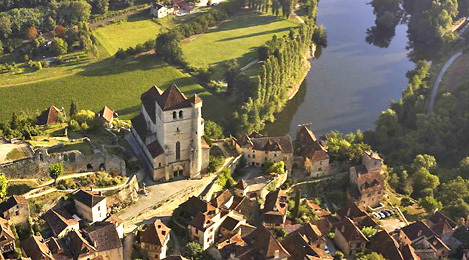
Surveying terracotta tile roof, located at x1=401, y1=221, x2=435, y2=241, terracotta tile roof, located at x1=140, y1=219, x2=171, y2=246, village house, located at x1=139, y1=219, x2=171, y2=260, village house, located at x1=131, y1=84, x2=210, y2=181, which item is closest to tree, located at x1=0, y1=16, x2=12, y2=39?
village house, located at x1=131, y1=84, x2=210, y2=181

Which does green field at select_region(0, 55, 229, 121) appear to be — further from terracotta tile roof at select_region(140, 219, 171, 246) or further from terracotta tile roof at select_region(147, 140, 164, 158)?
terracotta tile roof at select_region(140, 219, 171, 246)

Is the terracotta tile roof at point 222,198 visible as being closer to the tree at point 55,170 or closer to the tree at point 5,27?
the tree at point 55,170

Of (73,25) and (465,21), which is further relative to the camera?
(465,21)

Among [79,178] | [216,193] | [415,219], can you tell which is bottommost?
[415,219]

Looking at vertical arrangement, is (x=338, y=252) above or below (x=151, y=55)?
below

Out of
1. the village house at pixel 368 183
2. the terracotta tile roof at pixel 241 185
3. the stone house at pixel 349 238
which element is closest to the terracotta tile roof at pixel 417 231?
the stone house at pixel 349 238

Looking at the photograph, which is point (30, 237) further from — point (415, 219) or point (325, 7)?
point (325, 7)

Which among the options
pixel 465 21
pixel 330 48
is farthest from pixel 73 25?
pixel 465 21

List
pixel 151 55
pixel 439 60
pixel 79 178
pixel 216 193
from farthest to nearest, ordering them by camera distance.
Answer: pixel 439 60
pixel 151 55
pixel 216 193
pixel 79 178
